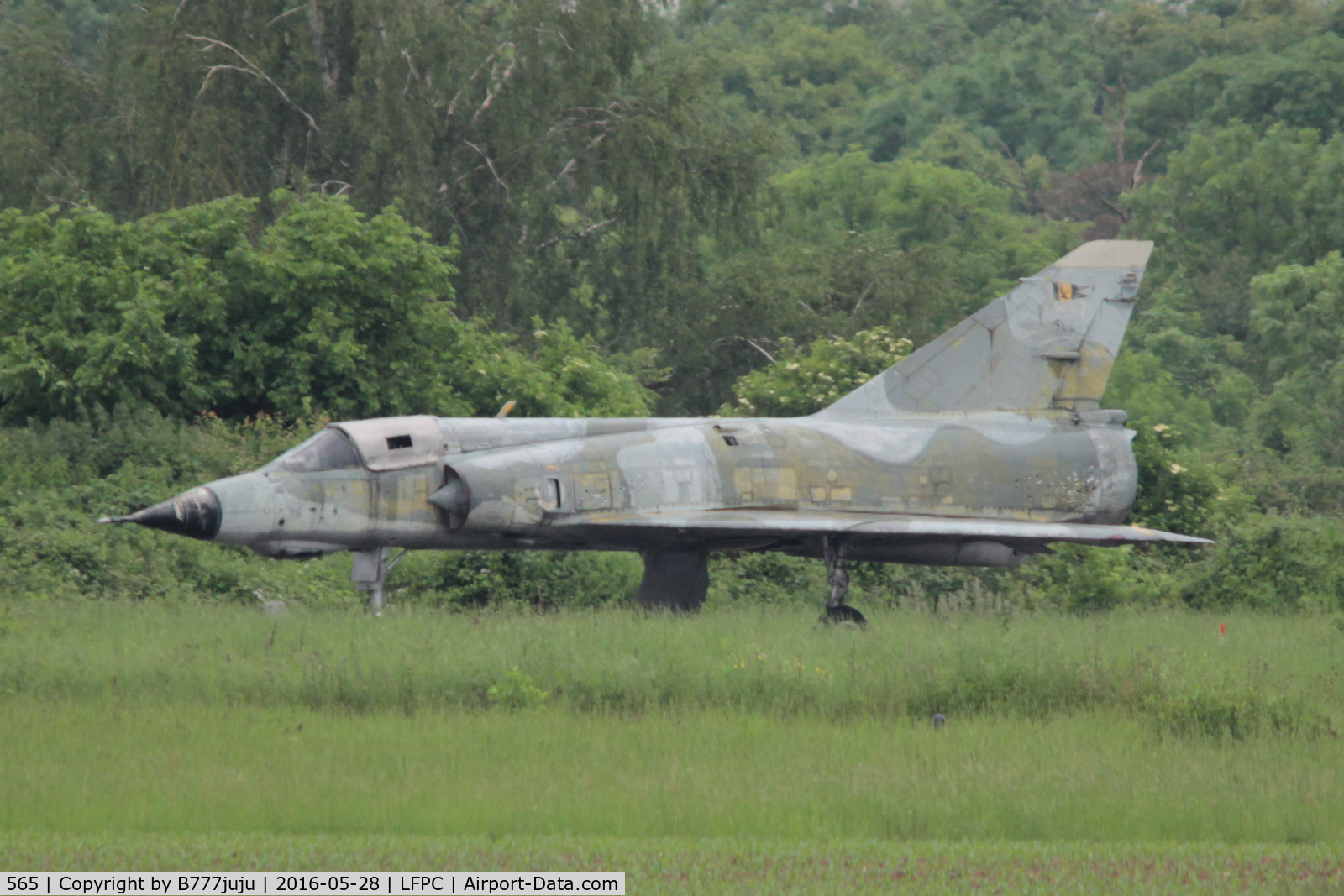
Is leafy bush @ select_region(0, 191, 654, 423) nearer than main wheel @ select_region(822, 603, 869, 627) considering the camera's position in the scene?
No

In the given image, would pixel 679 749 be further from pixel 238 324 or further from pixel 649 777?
pixel 238 324

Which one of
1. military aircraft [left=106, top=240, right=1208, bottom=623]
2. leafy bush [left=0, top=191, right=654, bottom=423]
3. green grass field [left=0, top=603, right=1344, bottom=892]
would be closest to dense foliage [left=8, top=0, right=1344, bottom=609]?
leafy bush [left=0, top=191, right=654, bottom=423]

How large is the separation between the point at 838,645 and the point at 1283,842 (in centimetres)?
531

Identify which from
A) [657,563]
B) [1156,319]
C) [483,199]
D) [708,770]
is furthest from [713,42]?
[708,770]

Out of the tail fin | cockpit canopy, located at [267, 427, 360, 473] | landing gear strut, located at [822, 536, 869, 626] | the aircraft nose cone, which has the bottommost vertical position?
landing gear strut, located at [822, 536, 869, 626]

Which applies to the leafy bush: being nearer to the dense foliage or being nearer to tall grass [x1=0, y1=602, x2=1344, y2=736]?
the dense foliage

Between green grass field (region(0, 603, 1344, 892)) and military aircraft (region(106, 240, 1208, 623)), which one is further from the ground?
military aircraft (region(106, 240, 1208, 623))

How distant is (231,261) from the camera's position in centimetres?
2428

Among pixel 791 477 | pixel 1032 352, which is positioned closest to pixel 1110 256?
pixel 1032 352

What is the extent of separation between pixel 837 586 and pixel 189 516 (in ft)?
20.9

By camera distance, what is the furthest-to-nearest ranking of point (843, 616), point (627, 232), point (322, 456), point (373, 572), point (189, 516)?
point (627, 232), point (843, 616), point (373, 572), point (322, 456), point (189, 516)

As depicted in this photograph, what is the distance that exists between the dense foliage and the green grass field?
16.8 ft

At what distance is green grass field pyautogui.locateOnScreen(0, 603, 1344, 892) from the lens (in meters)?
8.05

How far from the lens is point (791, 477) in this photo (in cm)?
1711
